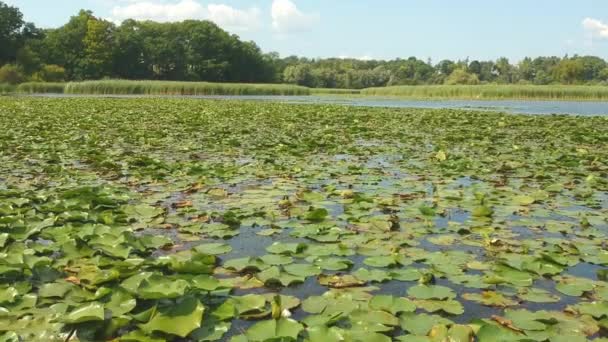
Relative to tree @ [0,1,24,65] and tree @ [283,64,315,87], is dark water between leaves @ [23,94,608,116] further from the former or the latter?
tree @ [283,64,315,87]

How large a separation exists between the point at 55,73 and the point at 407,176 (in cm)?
5649

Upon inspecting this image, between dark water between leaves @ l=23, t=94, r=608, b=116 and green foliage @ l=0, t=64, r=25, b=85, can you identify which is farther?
green foliage @ l=0, t=64, r=25, b=85

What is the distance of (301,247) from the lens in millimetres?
3018

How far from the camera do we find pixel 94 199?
13.0ft

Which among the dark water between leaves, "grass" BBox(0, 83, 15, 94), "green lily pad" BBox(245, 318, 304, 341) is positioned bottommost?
"green lily pad" BBox(245, 318, 304, 341)

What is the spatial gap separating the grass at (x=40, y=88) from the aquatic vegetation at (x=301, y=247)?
118 feet

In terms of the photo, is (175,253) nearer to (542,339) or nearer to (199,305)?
(199,305)

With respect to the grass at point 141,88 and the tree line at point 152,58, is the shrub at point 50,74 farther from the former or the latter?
the grass at point 141,88

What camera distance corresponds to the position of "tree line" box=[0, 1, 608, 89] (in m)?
56.7

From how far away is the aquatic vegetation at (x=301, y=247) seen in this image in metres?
2.06

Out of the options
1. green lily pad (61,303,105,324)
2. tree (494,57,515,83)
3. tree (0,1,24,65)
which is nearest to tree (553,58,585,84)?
tree (494,57,515,83)

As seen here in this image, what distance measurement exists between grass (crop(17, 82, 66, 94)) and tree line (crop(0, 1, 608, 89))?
242 inches

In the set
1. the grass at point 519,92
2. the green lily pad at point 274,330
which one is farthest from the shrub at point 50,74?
the green lily pad at point 274,330

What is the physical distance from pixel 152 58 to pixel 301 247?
229 ft
